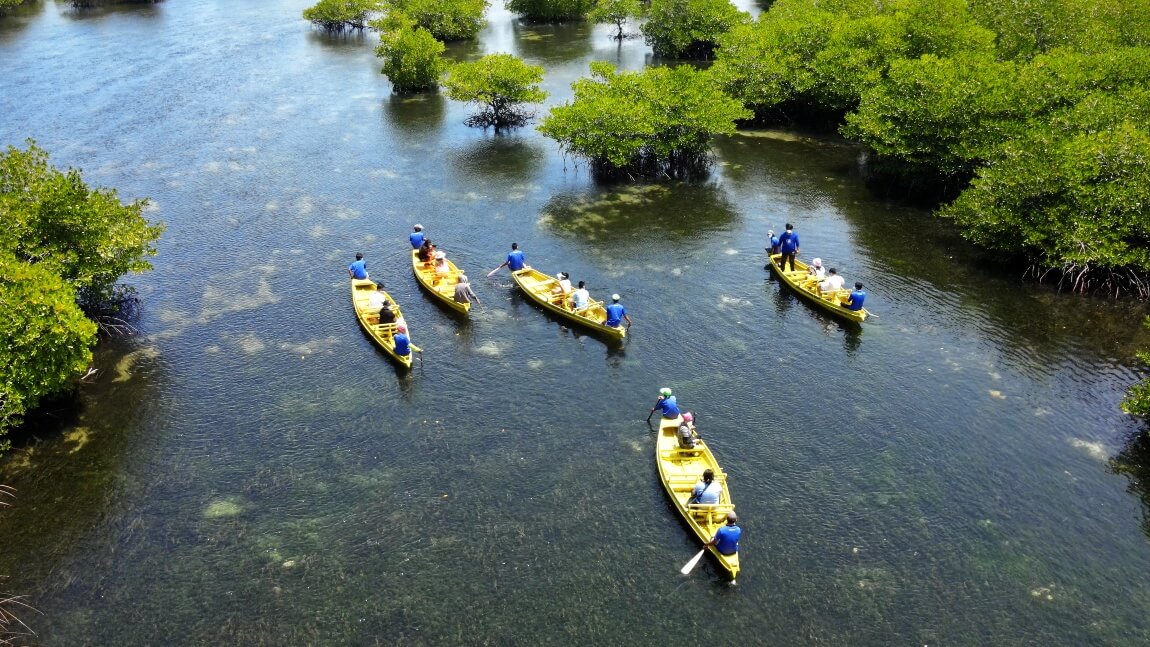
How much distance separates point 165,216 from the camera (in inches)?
1972

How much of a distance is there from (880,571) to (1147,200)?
27209 millimetres

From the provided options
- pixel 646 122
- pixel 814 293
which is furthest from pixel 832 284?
pixel 646 122

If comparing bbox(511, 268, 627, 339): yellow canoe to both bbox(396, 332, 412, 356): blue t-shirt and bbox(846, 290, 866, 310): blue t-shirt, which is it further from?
bbox(846, 290, 866, 310): blue t-shirt

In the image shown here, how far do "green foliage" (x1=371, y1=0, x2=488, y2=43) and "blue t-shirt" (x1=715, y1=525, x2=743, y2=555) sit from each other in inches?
3264

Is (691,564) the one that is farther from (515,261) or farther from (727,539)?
(515,261)

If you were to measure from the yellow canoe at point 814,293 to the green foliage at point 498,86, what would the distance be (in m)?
31.5

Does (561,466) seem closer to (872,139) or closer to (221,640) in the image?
(221,640)

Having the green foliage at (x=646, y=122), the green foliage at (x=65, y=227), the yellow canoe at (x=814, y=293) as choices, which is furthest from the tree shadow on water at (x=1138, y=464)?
the green foliage at (x=65, y=227)

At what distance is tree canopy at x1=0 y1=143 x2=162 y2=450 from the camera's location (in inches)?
1122

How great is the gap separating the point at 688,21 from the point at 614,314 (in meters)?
61.1

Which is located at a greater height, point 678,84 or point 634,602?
point 678,84

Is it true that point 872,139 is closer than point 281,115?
Yes

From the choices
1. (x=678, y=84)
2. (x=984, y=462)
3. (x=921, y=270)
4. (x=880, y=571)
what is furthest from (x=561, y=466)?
(x=678, y=84)

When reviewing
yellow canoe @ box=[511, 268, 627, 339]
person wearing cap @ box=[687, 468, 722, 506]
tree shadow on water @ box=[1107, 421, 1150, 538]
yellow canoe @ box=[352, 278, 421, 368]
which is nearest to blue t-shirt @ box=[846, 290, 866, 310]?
yellow canoe @ box=[511, 268, 627, 339]
